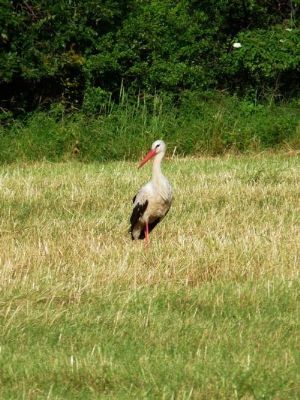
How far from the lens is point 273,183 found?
480 inches

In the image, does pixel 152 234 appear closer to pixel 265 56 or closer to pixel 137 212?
pixel 137 212

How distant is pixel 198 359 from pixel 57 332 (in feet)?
3.02

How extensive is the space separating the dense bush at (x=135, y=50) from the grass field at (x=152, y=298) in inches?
253

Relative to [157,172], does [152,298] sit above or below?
below

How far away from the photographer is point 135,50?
18.4 metres

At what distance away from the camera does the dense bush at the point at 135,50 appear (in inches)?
687

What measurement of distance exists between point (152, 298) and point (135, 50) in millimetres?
12201

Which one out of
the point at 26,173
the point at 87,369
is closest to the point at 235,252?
the point at 87,369

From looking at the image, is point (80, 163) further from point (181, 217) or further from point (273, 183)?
point (181, 217)

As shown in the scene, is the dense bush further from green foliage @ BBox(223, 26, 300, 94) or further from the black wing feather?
the black wing feather

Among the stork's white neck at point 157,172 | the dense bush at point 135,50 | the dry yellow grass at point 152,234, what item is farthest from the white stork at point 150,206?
the dense bush at point 135,50

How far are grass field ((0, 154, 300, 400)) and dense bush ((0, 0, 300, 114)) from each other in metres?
6.43

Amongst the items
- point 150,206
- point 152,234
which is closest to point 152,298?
point 150,206

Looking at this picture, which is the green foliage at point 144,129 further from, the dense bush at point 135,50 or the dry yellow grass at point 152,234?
the dry yellow grass at point 152,234
